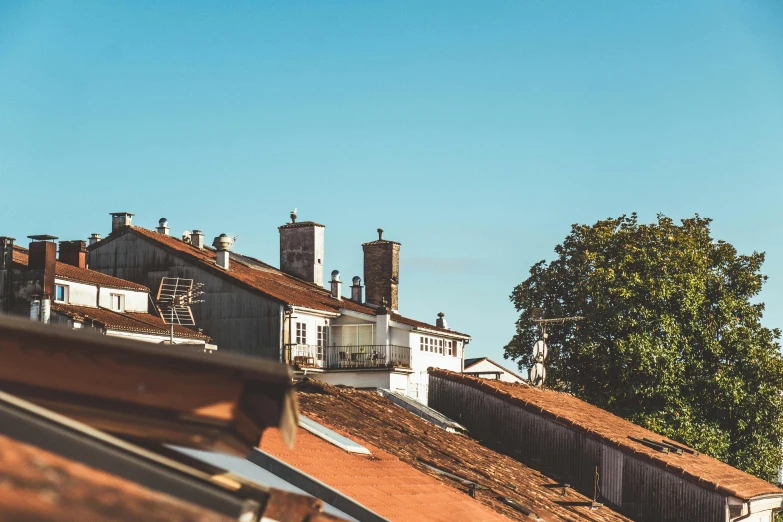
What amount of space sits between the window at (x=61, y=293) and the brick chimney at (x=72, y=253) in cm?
584

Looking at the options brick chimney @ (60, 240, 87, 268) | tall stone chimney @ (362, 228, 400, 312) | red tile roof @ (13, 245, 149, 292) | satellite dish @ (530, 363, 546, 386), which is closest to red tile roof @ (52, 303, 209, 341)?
red tile roof @ (13, 245, 149, 292)

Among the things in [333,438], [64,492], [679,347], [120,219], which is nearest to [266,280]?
[120,219]

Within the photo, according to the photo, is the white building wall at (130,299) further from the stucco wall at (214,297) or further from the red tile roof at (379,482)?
the red tile roof at (379,482)

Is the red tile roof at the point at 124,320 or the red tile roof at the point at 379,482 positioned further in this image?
the red tile roof at the point at 124,320

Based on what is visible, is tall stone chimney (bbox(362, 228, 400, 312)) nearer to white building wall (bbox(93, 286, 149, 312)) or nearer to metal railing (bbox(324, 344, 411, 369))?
metal railing (bbox(324, 344, 411, 369))

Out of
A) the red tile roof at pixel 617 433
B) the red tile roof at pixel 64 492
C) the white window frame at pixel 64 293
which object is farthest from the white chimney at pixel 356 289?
the red tile roof at pixel 64 492

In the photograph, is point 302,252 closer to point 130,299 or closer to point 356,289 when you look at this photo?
point 356,289

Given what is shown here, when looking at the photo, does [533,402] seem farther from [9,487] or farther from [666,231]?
[9,487]

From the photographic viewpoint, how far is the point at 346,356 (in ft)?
150

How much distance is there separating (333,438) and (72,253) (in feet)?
116

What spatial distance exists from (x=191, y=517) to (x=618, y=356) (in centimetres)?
4458

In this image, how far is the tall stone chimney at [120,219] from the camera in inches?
1967

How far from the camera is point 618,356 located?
45469 millimetres

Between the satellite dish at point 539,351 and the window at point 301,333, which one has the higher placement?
the window at point 301,333
